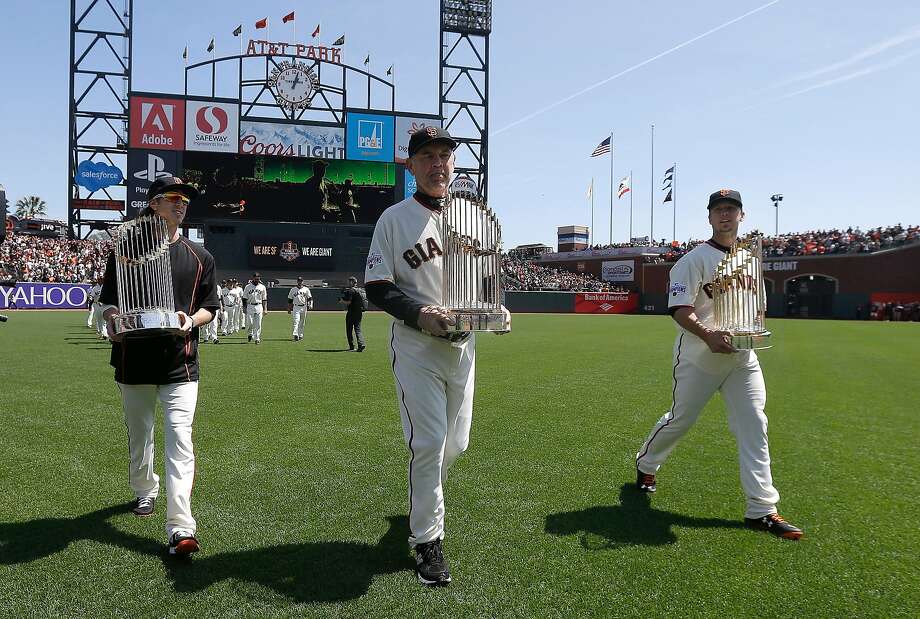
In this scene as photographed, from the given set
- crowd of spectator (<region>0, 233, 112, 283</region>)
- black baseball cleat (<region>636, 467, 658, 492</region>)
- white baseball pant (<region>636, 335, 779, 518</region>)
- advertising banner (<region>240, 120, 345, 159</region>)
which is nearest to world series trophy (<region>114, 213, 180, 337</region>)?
white baseball pant (<region>636, 335, 779, 518</region>)

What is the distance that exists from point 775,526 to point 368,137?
42683 millimetres

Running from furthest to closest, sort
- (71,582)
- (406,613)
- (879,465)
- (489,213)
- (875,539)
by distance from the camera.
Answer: (879,465) < (875,539) < (489,213) < (71,582) < (406,613)

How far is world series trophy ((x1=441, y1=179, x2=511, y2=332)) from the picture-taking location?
3.30 meters

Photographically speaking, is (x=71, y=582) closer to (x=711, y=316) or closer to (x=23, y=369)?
(x=711, y=316)

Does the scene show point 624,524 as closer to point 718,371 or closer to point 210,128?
point 718,371

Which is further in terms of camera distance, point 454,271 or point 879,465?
point 879,465

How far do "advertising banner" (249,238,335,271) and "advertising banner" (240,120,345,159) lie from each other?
5.71 metres

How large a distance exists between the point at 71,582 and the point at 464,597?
1922mm

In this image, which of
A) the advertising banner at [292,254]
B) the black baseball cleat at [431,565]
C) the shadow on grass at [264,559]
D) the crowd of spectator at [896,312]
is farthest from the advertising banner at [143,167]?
the crowd of spectator at [896,312]

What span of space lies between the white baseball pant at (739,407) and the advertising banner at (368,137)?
4132 cm

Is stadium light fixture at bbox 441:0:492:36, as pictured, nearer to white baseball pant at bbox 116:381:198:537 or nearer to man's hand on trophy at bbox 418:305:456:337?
white baseball pant at bbox 116:381:198:537

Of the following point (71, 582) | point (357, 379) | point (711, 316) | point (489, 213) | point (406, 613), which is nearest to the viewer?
→ point (406, 613)

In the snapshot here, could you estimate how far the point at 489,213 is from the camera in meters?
3.41

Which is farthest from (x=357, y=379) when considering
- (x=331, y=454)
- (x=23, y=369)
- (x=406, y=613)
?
(x=406, y=613)
